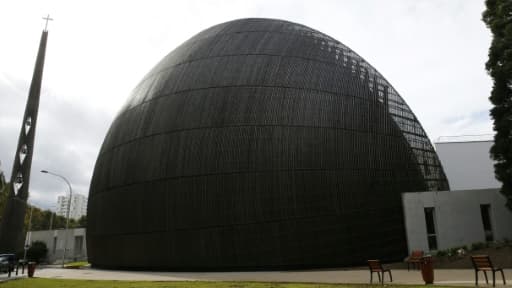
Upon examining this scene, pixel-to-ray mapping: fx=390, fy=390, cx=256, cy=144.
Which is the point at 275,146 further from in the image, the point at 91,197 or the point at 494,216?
the point at 91,197

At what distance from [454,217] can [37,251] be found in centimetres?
5192

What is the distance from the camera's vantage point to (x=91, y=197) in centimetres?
3116

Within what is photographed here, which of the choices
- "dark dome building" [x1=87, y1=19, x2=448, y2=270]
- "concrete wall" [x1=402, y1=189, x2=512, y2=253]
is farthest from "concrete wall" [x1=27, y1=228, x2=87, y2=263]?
"concrete wall" [x1=402, y1=189, x2=512, y2=253]

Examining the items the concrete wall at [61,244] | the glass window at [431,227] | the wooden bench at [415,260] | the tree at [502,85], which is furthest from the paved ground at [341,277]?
the concrete wall at [61,244]

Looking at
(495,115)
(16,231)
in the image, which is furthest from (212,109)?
(16,231)

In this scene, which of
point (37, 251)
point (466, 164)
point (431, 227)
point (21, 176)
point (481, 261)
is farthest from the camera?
point (37, 251)

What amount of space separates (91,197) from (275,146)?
1711cm

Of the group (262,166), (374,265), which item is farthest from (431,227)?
(374,265)

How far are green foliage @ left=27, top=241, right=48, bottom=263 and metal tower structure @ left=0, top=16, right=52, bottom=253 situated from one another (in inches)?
374

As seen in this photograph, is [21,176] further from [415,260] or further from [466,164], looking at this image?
[466,164]

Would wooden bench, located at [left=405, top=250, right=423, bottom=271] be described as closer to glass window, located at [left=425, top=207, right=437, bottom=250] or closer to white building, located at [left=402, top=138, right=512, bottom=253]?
white building, located at [left=402, top=138, right=512, bottom=253]

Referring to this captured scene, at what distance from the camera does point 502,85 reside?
21719mm

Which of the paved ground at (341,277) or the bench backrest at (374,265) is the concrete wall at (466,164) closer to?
the paved ground at (341,277)

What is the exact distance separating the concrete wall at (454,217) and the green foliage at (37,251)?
48.6 meters
